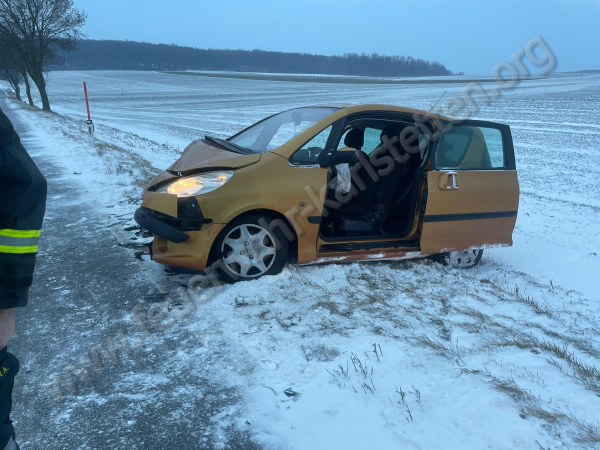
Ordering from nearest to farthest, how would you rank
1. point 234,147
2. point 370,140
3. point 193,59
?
point 234,147 → point 370,140 → point 193,59

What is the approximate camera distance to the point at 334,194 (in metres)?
4.73

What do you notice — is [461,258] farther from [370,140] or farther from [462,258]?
[370,140]

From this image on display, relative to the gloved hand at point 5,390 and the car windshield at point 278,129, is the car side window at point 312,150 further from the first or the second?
the gloved hand at point 5,390

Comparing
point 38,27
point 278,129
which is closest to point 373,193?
point 278,129

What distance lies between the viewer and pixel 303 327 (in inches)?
122

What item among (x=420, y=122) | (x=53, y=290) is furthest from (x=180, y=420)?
(x=420, y=122)

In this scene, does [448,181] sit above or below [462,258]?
above

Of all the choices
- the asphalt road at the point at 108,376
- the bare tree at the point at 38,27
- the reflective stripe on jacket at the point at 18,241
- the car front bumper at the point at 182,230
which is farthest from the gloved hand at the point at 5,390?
the bare tree at the point at 38,27

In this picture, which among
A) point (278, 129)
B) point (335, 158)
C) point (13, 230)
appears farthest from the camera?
point (278, 129)

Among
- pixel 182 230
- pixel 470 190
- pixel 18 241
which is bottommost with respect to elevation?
pixel 182 230

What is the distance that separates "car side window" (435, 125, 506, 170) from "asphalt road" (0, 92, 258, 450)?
3.10 metres

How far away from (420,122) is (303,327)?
102 inches

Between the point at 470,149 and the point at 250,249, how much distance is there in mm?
2624

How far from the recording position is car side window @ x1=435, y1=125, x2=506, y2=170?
4.49 meters
